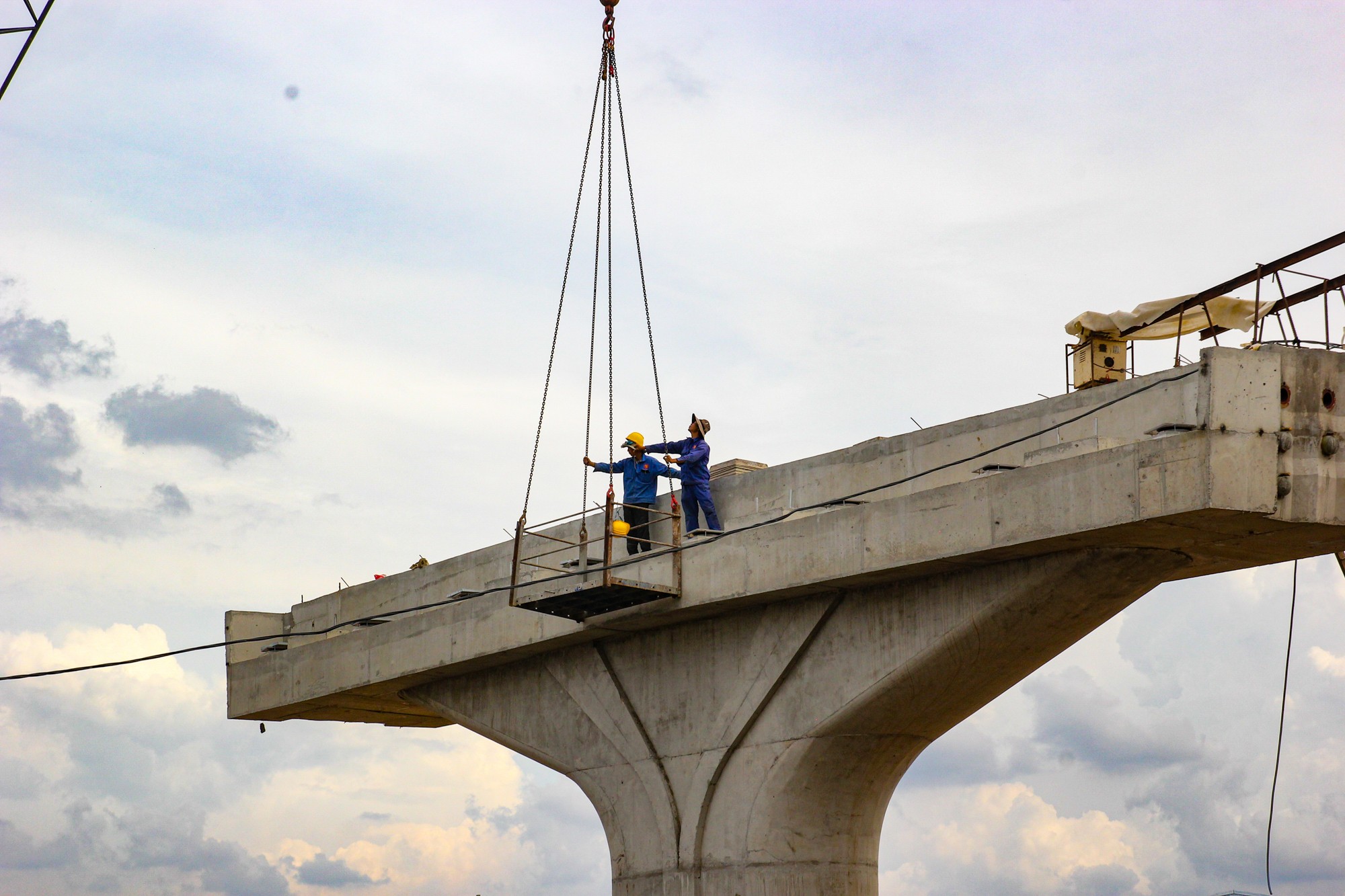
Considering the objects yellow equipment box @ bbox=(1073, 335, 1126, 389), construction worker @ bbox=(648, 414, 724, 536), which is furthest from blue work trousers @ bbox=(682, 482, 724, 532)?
yellow equipment box @ bbox=(1073, 335, 1126, 389)

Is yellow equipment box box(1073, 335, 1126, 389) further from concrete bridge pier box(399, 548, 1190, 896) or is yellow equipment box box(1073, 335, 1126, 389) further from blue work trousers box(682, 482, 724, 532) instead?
blue work trousers box(682, 482, 724, 532)

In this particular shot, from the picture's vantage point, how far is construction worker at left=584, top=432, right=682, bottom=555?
22797 mm

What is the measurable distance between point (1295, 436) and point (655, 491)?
30.1 feet

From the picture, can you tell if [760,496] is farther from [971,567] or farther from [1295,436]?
[1295,436]

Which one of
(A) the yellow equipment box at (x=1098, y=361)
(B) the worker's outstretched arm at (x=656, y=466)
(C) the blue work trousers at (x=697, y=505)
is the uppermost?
(A) the yellow equipment box at (x=1098, y=361)

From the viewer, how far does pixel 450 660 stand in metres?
24.1

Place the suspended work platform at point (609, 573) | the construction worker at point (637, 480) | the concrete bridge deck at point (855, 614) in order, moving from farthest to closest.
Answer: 1. the construction worker at point (637, 480)
2. the suspended work platform at point (609, 573)
3. the concrete bridge deck at point (855, 614)

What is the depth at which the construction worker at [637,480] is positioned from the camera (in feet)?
74.8


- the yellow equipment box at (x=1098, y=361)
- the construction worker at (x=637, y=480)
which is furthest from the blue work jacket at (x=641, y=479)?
the yellow equipment box at (x=1098, y=361)

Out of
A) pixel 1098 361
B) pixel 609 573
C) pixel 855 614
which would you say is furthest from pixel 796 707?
pixel 1098 361

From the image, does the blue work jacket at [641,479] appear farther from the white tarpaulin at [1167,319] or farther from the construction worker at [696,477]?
the white tarpaulin at [1167,319]

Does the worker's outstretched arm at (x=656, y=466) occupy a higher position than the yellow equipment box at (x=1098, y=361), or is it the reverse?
the yellow equipment box at (x=1098, y=361)

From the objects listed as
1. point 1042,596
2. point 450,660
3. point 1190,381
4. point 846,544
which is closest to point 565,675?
point 450,660

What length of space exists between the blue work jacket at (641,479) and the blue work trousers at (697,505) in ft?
3.14
